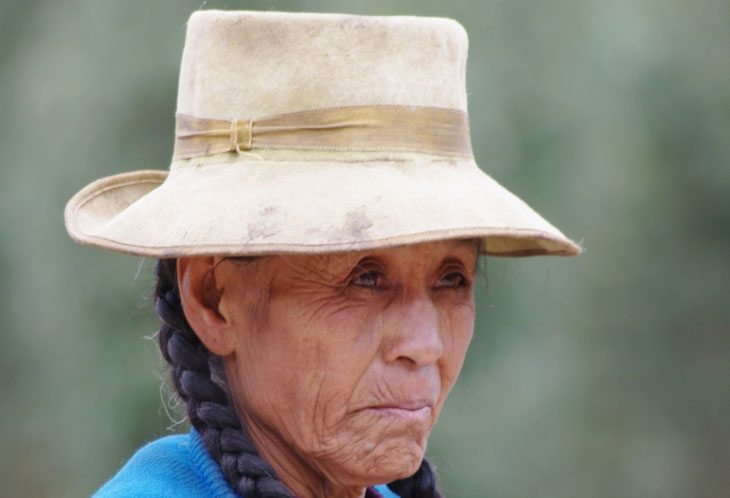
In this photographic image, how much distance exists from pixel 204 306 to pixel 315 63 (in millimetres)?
587

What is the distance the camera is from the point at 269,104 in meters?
2.57

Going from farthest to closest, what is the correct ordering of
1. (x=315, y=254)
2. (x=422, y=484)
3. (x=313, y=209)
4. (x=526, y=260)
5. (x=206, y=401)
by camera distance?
(x=526, y=260) < (x=422, y=484) < (x=206, y=401) < (x=315, y=254) < (x=313, y=209)

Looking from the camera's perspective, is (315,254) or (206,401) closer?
(315,254)

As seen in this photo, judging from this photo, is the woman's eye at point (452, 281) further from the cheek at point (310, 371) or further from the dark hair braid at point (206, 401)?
the dark hair braid at point (206, 401)

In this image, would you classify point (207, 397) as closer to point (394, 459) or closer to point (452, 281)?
point (394, 459)

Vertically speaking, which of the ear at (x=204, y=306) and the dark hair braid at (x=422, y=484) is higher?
the ear at (x=204, y=306)

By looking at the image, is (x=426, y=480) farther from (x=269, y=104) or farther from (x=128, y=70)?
(x=128, y=70)

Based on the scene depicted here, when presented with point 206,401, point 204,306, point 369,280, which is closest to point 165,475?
point 206,401

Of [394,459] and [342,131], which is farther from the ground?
[342,131]

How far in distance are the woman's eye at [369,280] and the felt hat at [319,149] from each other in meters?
0.22

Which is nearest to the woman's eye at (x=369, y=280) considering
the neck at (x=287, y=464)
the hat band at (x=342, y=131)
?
the hat band at (x=342, y=131)

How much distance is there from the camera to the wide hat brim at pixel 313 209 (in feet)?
7.75

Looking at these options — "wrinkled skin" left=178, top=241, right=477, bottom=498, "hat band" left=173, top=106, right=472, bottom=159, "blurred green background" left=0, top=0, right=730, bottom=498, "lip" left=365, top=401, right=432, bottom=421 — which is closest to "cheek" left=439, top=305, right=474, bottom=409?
"wrinkled skin" left=178, top=241, right=477, bottom=498

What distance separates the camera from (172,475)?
104 inches
